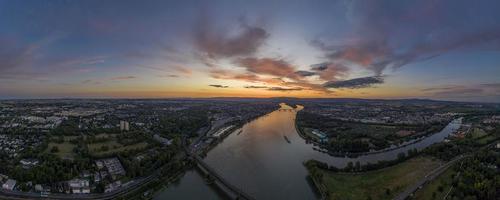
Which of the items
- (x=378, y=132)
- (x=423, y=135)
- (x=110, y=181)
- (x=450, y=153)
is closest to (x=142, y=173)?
(x=110, y=181)

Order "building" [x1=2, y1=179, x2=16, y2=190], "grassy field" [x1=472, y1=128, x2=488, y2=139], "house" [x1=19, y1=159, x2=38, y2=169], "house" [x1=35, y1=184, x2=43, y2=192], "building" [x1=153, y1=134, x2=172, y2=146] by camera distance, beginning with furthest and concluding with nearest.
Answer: "grassy field" [x1=472, y1=128, x2=488, y2=139] → "building" [x1=153, y1=134, x2=172, y2=146] → "house" [x1=19, y1=159, x2=38, y2=169] → "building" [x1=2, y1=179, x2=16, y2=190] → "house" [x1=35, y1=184, x2=43, y2=192]

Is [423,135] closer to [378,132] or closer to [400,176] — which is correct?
[378,132]

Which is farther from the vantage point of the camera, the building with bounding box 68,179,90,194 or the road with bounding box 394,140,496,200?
the building with bounding box 68,179,90,194

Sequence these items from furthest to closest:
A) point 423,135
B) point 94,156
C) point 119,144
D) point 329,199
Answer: point 423,135 < point 119,144 < point 94,156 < point 329,199

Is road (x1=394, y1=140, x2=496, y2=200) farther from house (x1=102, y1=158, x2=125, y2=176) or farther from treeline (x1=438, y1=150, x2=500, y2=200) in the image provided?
house (x1=102, y1=158, x2=125, y2=176)

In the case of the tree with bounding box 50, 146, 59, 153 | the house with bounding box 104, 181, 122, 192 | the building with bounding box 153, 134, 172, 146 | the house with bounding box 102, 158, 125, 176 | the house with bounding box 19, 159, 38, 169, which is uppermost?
the tree with bounding box 50, 146, 59, 153

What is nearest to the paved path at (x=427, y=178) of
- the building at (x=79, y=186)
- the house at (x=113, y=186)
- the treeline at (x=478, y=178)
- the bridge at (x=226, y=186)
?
the treeline at (x=478, y=178)

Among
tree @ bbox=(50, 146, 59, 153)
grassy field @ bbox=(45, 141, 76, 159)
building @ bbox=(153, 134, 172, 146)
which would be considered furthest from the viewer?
building @ bbox=(153, 134, 172, 146)

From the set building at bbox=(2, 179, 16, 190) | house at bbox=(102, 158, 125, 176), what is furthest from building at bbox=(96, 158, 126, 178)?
building at bbox=(2, 179, 16, 190)
